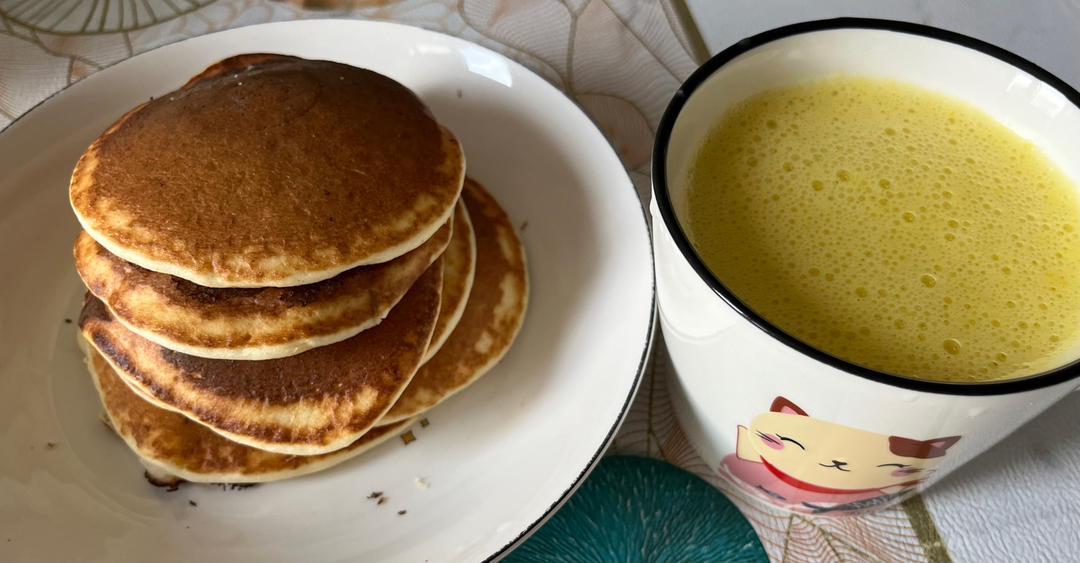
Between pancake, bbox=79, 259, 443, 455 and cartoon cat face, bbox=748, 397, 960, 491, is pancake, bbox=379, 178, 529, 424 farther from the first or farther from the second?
cartoon cat face, bbox=748, 397, 960, 491

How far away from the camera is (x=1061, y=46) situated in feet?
3.99

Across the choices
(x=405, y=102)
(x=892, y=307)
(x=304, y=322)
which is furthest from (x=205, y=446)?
(x=892, y=307)

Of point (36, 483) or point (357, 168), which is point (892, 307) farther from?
point (36, 483)

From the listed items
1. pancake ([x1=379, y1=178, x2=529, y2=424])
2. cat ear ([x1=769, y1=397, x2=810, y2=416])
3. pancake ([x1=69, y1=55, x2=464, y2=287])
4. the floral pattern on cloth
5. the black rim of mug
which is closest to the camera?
the black rim of mug

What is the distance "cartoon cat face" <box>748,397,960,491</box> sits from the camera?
2.03ft

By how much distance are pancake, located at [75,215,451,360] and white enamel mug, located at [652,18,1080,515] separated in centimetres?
32

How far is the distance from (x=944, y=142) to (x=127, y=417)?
2.93 feet

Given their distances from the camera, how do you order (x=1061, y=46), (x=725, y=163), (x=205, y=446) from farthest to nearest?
(x=1061, y=46) < (x=205, y=446) < (x=725, y=163)

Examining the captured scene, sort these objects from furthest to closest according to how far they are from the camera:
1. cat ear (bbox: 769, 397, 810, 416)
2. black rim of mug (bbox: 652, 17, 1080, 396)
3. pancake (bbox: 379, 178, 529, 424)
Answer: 1. pancake (bbox: 379, 178, 529, 424)
2. cat ear (bbox: 769, 397, 810, 416)
3. black rim of mug (bbox: 652, 17, 1080, 396)

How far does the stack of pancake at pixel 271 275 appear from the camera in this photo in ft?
2.46

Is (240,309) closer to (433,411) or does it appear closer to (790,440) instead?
(433,411)

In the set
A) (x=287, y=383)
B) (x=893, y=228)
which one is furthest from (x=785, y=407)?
(x=287, y=383)

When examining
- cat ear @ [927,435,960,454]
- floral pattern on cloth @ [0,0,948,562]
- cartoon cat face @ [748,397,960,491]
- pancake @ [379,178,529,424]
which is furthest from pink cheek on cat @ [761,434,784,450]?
floral pattern on cloth @ [0,0,948,562]

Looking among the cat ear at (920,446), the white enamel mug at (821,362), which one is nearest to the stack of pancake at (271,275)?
the white enamel mug at (821,362)
